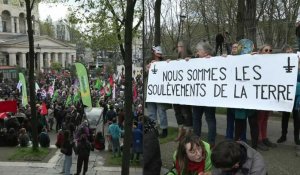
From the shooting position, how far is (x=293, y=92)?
6.80 meters

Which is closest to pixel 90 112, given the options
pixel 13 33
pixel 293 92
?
pixel 293 92

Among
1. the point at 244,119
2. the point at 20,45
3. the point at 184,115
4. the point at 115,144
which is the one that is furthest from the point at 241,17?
the point at 20,45

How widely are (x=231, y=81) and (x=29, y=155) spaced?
987cm

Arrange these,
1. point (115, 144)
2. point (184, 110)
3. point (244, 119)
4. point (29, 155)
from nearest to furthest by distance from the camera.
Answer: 1. point (244, 119)
2. point (184, 110)
3. point (115, 144)
4. point (29, 155)

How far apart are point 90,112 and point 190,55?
10951 millimetres

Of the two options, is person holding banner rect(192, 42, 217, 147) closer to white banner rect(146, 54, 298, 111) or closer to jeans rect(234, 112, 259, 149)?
white banner rect(146, 54, 298, 111)

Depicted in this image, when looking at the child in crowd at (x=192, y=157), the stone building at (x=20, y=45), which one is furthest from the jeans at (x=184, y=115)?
the stone building at (x=20, y=45)

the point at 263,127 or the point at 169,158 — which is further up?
the point at 263,127

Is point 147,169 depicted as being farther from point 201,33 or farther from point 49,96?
point 201,33

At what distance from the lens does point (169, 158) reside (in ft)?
29.7

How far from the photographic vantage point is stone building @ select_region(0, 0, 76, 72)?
8612 centimetres

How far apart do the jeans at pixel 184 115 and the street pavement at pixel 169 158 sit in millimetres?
615

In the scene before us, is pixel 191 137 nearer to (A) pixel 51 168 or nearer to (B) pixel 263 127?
(B) pixel 263 127

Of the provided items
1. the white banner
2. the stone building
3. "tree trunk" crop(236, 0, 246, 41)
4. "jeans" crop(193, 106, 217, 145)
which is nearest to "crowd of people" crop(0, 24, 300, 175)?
"jeans" crop(193, 106, 217, 145)
